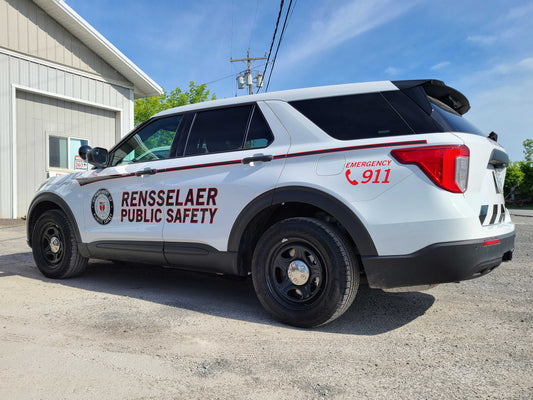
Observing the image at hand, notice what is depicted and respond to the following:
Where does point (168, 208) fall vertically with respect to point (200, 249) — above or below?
above

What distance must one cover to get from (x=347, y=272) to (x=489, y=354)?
38.2 inches

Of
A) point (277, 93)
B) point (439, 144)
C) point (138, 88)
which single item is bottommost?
point (439, 144)

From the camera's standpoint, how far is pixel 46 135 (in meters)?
11.2

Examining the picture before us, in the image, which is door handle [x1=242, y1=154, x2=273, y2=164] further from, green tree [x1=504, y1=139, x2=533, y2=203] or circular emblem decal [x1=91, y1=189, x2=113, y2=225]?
green tree [x1=504, y1=139, x2=533, y2=203]

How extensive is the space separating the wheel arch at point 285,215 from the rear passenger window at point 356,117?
1.58 ft

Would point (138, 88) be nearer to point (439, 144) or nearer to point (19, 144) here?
point (19, 144)

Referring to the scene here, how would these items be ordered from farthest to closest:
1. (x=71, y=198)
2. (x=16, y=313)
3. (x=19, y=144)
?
(x=19, y=144) → (x=71, y=198) → (x=16, y=313)

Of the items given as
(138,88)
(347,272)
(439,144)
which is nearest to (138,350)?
(347,272)

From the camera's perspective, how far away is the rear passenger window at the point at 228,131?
3.51m

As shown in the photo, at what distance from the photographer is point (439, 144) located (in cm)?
268

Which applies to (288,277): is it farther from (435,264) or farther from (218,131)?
(218,131)

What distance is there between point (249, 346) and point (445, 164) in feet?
5.56

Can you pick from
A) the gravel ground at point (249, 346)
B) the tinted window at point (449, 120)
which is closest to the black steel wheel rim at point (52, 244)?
the gravel ground at point (249, 346)

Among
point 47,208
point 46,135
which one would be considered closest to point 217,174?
point 47,208
